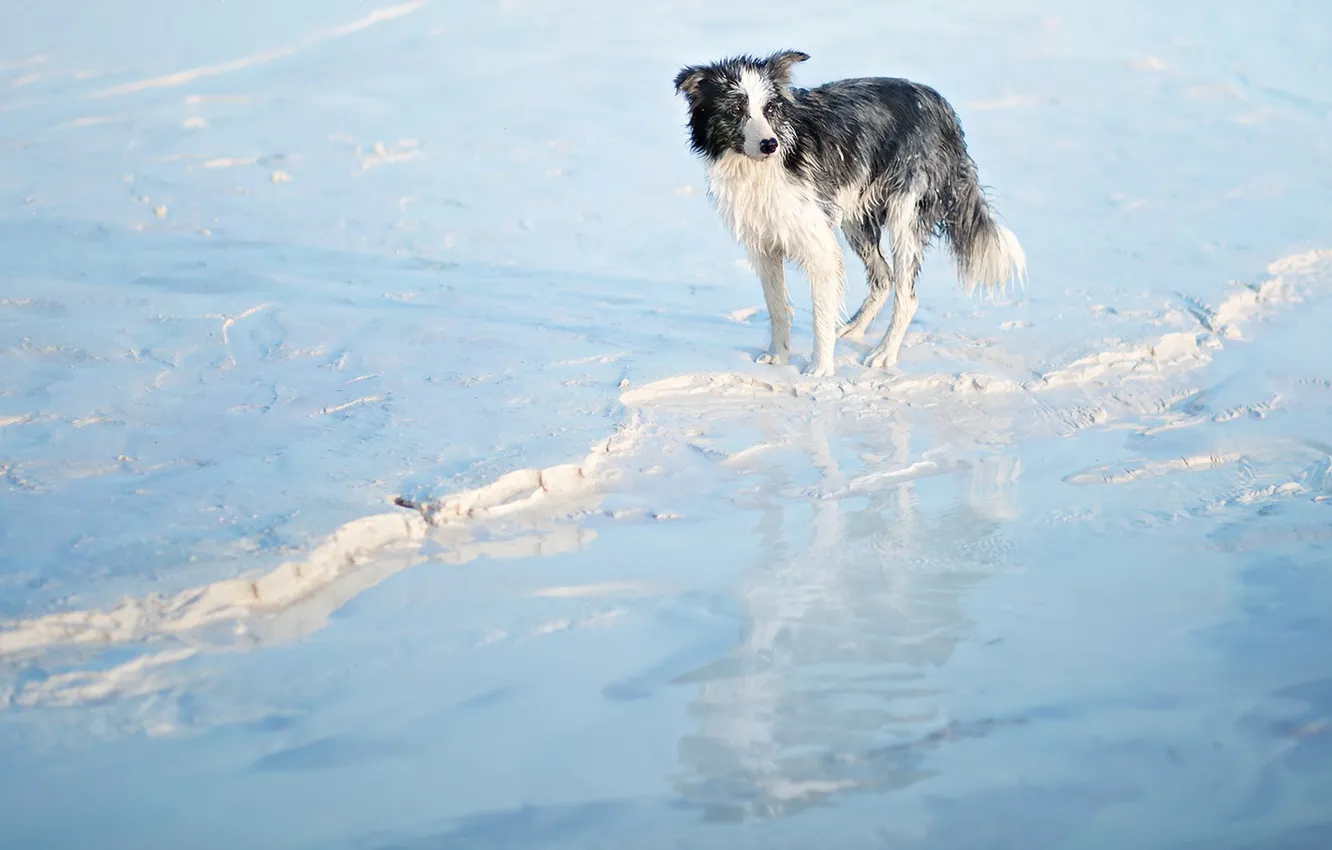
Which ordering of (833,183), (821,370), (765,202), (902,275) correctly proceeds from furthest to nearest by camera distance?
(902,275) < (821,370) < (833,183) < (765,202)

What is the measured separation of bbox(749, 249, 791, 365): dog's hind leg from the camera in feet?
19.1

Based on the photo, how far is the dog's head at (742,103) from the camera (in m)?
5.21

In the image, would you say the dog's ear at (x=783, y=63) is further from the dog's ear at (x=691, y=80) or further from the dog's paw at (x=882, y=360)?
the dog's paw at (x=882, y=360)

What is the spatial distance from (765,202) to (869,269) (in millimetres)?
975

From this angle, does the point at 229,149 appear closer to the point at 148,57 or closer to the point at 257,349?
the point at 148,57

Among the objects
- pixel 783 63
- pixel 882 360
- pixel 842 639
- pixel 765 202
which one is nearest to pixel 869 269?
pixel 882 360

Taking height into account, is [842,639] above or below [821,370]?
below

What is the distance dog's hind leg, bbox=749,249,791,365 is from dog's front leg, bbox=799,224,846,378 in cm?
17

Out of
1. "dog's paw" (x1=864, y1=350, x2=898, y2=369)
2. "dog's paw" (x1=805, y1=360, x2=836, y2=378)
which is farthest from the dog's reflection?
"dog's paw" (x1=864, y1=350, x2=898, y2=369)

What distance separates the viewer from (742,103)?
5.23 meters

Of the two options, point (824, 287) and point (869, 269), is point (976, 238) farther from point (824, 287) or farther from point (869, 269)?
point (824, 287)

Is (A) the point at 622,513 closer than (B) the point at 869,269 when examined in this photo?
Yes

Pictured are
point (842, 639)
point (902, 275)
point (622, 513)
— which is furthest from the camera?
point (902, 275)

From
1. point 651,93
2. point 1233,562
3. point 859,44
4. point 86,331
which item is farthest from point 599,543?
point 859,44
